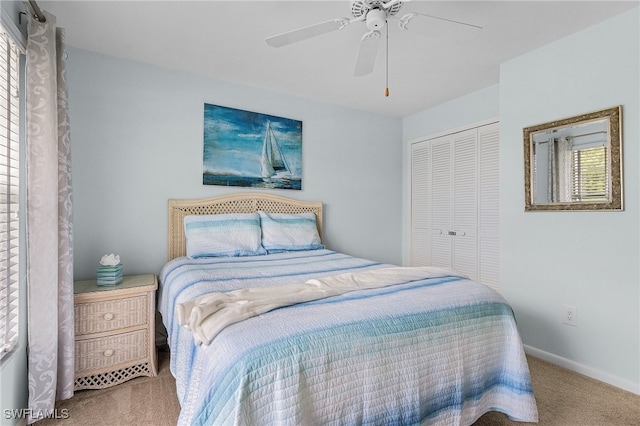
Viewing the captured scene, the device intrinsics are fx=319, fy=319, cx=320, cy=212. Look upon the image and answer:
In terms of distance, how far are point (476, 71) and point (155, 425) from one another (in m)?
3.42

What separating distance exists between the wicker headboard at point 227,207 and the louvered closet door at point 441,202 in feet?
4.50

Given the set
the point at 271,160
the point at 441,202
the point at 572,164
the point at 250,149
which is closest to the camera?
the point at 572,164

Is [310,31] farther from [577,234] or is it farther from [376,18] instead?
[577,234]

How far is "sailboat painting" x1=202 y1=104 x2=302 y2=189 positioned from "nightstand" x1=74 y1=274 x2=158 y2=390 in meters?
1.18

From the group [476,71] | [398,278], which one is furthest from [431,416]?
[476,71]

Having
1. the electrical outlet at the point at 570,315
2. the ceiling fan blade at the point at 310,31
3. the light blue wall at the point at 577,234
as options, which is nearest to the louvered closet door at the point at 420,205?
the light blue wall at the point at 577,234

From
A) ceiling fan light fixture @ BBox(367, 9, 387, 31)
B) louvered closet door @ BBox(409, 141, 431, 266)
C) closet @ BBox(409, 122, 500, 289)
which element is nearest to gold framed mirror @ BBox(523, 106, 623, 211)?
closet @ BBox(409, 122, 500, 289)

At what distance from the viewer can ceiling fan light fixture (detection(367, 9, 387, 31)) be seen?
5.19 feet

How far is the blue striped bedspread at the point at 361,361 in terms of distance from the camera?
1.00 m

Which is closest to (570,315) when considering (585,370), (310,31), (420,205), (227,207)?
(585,370)

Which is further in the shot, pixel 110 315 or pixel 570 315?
pixel 570 315

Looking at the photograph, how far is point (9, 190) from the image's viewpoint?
1.54 metres

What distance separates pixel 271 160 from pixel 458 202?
2056 millimetres

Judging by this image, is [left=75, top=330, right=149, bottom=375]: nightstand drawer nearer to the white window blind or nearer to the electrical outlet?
the white window blind
